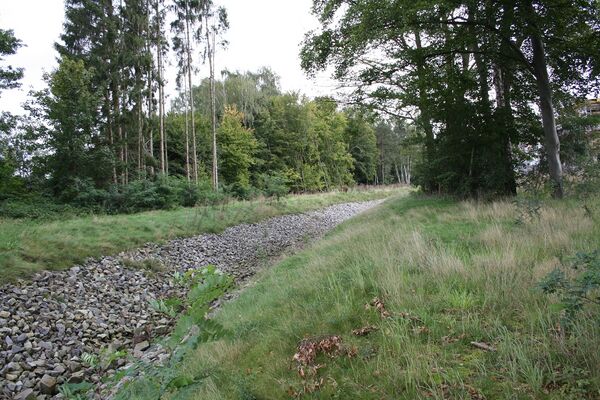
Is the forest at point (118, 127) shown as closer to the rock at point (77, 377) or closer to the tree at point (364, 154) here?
the rock at point (77, 377)

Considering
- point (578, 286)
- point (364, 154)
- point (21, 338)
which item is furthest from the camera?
point (364, 154)

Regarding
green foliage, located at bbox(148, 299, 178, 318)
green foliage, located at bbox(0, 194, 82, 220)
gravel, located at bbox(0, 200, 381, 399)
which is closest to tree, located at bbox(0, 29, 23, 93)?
green foliage, located at bbox(0, 194, 82, 220)

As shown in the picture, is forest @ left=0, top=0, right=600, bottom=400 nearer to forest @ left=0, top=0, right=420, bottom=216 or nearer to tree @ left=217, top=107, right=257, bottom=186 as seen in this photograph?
forest @ left=0, top=0, right=420, bottom=216

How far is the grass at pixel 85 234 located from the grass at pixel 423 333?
612 centimetres

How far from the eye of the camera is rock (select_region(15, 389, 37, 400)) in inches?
195

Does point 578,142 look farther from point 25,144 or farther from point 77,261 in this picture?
point 25,144

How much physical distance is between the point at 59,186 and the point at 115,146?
14.4 feet

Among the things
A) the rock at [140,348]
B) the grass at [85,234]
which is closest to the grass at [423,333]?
the rock at [140,348]

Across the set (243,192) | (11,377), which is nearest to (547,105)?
(11,377)

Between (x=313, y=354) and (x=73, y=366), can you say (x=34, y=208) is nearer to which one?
(x=73, y=366)

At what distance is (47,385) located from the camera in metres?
5.20

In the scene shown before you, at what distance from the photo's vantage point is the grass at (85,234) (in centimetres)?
870

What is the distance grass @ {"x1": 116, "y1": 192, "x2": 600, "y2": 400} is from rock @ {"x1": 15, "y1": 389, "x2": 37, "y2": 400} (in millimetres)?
2692

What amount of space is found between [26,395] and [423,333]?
5.62m
